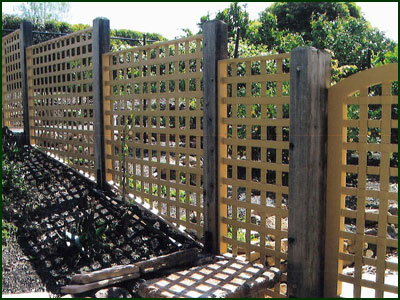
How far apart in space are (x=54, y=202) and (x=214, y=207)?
2.03 metres

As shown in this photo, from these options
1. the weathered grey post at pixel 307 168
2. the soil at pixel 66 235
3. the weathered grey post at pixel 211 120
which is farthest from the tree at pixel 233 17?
the weathered grey post at pixel 307 168

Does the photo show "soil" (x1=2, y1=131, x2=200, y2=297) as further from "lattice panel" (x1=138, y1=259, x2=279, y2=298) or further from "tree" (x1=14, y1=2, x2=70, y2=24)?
"tree" (x1=14, y1=2, x2=70, y2=24)

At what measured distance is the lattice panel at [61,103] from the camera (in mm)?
5902

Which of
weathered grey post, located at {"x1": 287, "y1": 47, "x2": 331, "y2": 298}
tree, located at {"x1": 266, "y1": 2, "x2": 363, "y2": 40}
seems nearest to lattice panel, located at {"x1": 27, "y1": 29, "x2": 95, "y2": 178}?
weathered grey post, located at {"x1": 287, "y1": 47, "x2": 331, "y2": 298}

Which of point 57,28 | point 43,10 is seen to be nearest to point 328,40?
point 57,28

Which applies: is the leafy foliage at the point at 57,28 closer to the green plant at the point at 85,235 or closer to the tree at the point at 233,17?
the tree at the point at 233,17

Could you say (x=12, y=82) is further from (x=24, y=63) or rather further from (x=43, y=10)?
(x=43, y=10)

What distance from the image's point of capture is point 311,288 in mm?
3121

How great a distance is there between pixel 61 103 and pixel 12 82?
7.39 ft

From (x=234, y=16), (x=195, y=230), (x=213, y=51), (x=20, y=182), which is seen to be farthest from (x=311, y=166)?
(x=234, y=16)

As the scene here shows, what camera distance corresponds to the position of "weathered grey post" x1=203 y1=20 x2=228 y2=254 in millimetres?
3723

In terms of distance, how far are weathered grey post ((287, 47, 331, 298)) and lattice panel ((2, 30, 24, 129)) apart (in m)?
5.93

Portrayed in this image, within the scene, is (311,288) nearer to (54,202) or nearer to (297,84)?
(297,84)

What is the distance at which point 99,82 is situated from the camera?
5.39 meters
